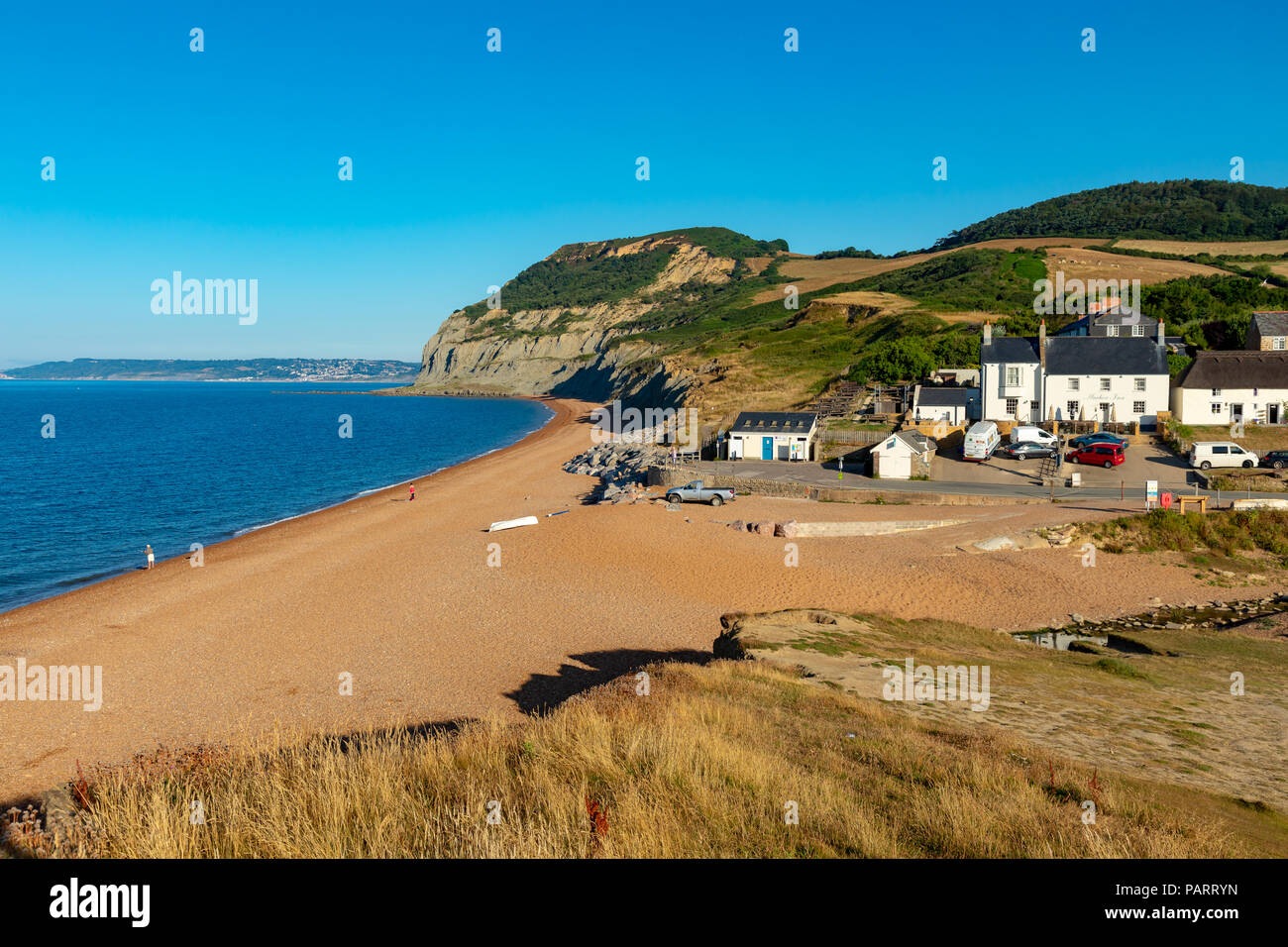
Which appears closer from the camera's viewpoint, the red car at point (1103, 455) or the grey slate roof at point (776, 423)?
the red car at point (1103, 455)

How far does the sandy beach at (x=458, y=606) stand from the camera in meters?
16.2

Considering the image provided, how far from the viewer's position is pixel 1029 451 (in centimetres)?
3900

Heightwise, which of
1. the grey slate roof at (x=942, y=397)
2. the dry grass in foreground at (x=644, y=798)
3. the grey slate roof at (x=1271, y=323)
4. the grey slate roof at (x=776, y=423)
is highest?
the grey slate roof at (x=1271, y=323)

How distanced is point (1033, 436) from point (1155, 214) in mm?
131972

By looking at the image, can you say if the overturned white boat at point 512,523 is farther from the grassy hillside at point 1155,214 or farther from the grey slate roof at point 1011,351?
the grassy hillside at point 1155,214

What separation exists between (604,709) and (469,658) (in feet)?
32.3

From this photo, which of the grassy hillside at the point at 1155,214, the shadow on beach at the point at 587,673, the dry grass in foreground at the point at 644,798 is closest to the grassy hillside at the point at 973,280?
the grassy hillside at the point at 1155,214

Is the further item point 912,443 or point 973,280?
point 973,280

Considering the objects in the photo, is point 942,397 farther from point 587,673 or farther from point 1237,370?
point 587,673

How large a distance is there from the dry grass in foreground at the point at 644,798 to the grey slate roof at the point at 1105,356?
136 feet

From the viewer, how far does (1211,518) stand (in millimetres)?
27625

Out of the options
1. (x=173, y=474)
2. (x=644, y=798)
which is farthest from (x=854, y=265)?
(x=644, y=798)

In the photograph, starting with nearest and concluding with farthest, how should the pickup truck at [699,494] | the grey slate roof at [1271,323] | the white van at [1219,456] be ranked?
the white van at [1219,456], the pickup truck at [699,494], the grey slate roof at [1271,323]
